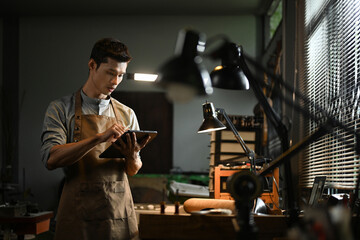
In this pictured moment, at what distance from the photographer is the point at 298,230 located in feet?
2.61

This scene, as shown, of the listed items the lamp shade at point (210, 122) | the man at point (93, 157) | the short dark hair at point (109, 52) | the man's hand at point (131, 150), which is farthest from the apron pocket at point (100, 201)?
the lamp shade at point (210, 122)

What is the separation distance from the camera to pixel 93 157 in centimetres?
222

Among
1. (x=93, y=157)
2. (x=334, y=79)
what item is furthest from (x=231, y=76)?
(x=334, y=79)

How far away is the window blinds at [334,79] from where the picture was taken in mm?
2717

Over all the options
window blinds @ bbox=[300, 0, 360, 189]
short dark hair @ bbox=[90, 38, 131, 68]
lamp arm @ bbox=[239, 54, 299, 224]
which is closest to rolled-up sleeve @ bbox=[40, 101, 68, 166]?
short dark hair @ bbox=[90, 38, 131, 68]

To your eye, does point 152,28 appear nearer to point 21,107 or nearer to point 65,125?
point 21,107

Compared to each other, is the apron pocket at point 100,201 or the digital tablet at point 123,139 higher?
the digital tablet at point 123,139

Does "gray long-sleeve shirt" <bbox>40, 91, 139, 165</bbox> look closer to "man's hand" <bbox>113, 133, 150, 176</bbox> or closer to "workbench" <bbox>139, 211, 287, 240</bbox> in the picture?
→ "man's hand" <bbox>113, 133, 150, 176</bbox>

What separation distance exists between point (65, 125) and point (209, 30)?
6.59m

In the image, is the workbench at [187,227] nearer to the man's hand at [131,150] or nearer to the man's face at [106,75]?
the man's hand at [131,150]

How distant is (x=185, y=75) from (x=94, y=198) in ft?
3.91

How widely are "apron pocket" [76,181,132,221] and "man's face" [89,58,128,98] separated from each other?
0.52m

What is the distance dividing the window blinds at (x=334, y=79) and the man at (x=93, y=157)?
1138 millimetres

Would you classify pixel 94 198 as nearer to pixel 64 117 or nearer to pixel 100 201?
pixel 100 201
